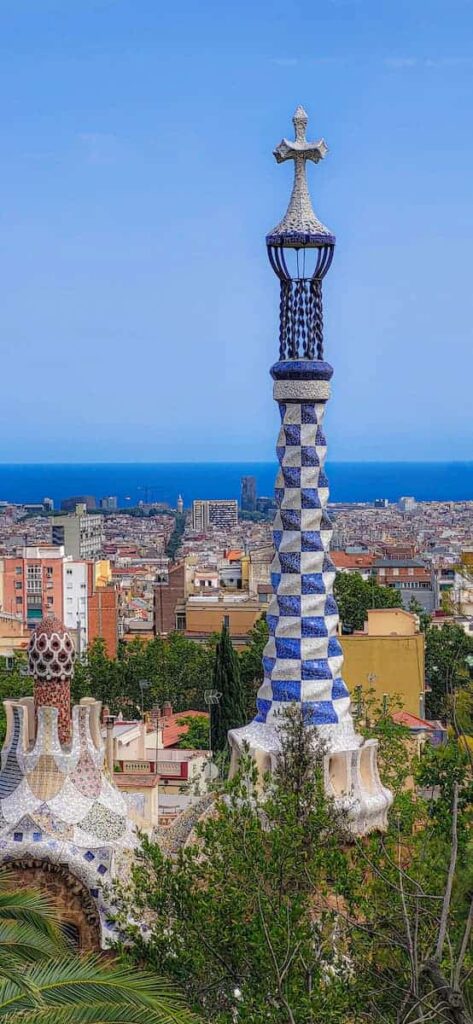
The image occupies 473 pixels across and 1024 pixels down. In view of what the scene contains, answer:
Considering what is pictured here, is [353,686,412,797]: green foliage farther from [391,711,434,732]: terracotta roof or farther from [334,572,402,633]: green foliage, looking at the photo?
[334,572,402,633]: green foliage

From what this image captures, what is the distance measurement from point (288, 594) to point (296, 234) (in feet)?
7.86

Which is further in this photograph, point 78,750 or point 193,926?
point 78,750

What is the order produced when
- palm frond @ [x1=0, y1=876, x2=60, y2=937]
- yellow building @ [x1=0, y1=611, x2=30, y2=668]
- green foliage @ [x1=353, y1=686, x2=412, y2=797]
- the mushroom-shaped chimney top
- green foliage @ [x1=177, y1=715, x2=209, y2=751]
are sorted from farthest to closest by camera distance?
1. yellow building @ [x1=0, y1=611, x2=30, y2=668]
2. green foliage @ [x1=177, y1=715, x2=209, y2=751]
3. green foliage @ [x1=353, y1=686, x2=412, y2=797]
4. the mushroom-shaped chimney top
5. palm frond @ [x1=0, y1=876, x2=60, y2=937]

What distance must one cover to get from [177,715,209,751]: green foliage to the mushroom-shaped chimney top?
12.6 meters

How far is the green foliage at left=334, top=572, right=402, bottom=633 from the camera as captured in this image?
39.7 meters

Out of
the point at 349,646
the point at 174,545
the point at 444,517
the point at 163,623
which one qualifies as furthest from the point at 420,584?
the point at 444,517

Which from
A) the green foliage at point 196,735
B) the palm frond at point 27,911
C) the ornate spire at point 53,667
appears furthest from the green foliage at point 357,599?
the palm frond at point 27,911

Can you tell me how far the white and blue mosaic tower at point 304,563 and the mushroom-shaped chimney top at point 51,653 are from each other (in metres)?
1.46

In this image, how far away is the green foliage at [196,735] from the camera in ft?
80.3

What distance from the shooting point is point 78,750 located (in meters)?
10.9

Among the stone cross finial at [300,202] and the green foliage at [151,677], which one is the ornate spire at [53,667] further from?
the green foliage at [151,677]

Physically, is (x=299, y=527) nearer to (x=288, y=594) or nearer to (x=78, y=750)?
(x=288, y=594)

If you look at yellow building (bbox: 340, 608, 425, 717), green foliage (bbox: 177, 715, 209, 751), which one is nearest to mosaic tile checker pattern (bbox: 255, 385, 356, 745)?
green foliage (bbox: 177, 715, 209, 751)

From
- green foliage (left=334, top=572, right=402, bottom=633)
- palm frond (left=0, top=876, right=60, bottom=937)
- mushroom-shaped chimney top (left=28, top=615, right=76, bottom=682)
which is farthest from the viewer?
→ green foliage (left=334, top=572, right=402, bottom=633)
